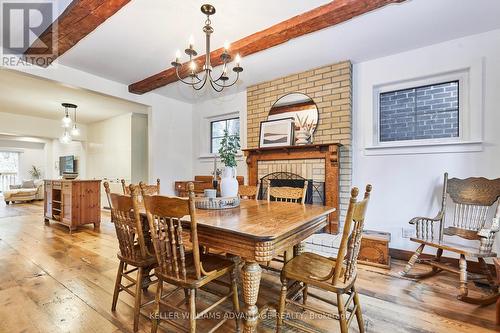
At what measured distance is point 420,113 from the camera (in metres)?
2.91

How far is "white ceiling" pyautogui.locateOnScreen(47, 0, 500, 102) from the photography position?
84.3 inches

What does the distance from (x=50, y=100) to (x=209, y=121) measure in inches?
126

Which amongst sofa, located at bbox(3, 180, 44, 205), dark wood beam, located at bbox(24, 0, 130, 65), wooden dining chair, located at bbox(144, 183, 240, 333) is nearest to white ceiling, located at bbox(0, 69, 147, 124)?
dark wood beam, located at bbox(24, 0, 130, 65)

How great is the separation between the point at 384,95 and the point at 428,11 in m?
1.08

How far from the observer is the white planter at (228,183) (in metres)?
2.00

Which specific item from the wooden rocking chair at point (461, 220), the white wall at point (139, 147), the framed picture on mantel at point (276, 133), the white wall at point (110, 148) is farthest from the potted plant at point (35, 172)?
the wooden rocking chair at point (461, 220)

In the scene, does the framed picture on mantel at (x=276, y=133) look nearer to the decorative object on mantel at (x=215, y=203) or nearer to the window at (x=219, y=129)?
the window at (x=219, y=129)

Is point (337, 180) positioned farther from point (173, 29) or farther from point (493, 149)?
point (173, 29)

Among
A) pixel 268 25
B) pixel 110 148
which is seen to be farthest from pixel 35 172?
pixel 268 25

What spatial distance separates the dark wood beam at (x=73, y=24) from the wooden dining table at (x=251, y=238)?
6.49 ft

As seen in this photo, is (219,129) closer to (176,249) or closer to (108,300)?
(108,300)

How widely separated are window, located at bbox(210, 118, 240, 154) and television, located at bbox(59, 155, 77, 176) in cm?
563

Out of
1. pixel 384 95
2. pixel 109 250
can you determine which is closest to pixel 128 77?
pixel 109 250

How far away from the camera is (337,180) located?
312 cm
